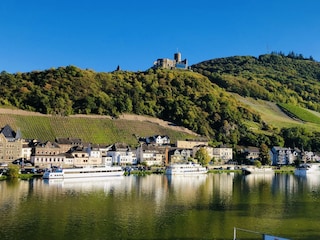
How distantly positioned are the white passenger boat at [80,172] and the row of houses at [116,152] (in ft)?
36.8

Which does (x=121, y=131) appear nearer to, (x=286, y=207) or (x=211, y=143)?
(x=211, y=143)

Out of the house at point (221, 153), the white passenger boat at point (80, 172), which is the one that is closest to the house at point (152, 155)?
the house at point (221, 153)

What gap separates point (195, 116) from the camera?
293 ft

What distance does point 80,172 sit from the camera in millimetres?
46688

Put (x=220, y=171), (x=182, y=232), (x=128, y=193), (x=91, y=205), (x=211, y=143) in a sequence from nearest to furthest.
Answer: (x=182, y=232)
(x=91, y=205)
(x=128, y=193)
(x=220, y=171)
(x=211, y=143)

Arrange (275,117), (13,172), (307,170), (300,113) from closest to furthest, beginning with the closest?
1. (13,172)
2. (307,170)
3. (275,117)
4. (300,113)

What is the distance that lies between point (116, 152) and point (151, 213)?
4043 cm

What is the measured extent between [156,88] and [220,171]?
3855cm

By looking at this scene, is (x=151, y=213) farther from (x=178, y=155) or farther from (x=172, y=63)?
(x=172, y=63)

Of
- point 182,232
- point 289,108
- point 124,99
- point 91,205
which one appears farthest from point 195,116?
point 182,232

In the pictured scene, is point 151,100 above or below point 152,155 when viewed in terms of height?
above

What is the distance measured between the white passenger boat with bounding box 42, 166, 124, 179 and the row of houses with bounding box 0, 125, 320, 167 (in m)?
11.2

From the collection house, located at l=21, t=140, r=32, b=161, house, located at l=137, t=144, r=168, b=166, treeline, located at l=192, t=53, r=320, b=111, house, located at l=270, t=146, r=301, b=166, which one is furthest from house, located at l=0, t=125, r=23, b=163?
treeline, located at l=192, t=53, r=320, b=111

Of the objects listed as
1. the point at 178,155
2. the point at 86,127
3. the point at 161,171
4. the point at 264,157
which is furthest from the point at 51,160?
the point at 264,157
